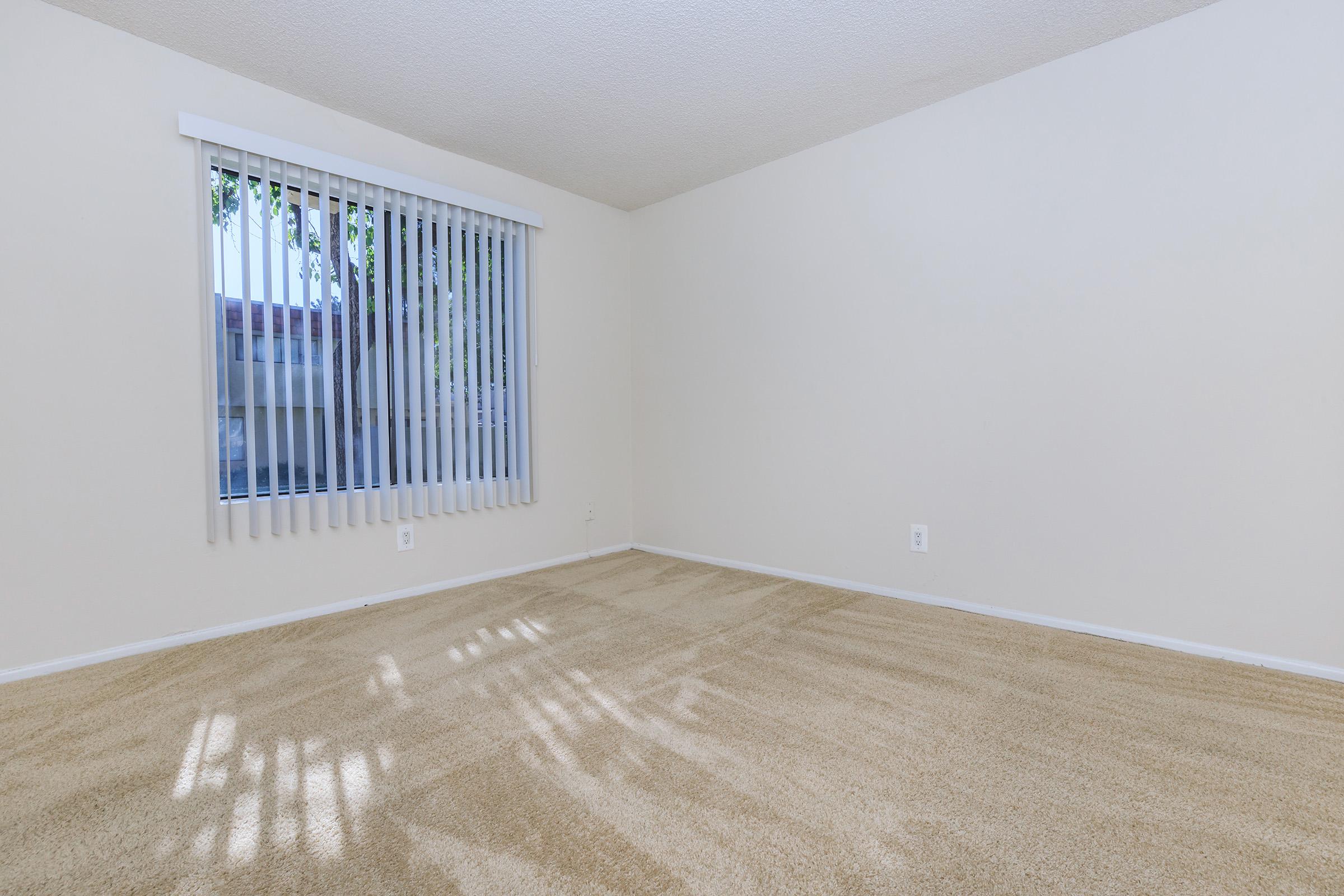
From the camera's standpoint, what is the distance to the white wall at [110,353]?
83.9 inches

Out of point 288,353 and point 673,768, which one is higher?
point 288,353

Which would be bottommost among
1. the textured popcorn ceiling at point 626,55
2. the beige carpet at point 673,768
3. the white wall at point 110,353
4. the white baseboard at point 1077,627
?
the beige carpet at point 673,768

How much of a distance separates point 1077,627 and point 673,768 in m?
1.91

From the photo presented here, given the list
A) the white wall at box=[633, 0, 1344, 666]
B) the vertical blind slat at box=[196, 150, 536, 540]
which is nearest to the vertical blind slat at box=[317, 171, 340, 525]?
the vertical blind slat at box=[196, 150, 536, 540]

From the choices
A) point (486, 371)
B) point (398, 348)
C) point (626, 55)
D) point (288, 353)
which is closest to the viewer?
point (626, 55)

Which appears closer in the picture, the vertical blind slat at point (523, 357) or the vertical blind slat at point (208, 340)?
the vertical blind slat at point (208, 340)

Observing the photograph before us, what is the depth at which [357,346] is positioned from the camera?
9.73 ft

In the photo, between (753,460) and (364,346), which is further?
(753,460)

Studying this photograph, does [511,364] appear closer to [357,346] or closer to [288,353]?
[357,346]

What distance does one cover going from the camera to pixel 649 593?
320 cm

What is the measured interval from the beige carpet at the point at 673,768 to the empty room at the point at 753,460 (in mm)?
14

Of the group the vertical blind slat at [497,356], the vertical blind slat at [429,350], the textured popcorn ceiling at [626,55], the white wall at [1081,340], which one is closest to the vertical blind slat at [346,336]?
the vertical blind slat at [429,350]

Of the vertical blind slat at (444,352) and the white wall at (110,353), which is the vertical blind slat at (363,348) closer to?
the vertical blind slat at (444,352)

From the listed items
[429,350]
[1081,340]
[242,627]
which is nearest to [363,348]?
[429,350]
